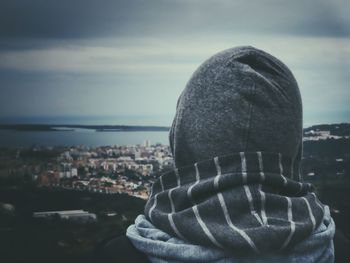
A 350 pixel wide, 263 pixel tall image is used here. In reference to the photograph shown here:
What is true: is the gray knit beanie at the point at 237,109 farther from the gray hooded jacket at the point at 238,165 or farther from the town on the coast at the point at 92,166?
the town on the coast at the point at 92,166

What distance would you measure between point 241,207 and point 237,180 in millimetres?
41

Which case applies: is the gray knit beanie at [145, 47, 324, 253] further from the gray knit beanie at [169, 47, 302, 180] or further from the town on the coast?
the town on the coast

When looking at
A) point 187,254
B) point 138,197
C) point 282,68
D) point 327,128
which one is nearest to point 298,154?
point 282,68

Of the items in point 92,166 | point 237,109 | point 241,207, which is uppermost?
point 237,109

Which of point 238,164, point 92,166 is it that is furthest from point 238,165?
point 92,166

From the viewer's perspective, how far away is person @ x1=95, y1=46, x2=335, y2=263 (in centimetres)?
79

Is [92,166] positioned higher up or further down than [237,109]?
further down

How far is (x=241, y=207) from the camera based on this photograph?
79 cm

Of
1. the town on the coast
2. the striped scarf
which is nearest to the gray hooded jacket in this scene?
the striped scarf

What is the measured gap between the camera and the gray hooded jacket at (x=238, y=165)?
0.79 metres

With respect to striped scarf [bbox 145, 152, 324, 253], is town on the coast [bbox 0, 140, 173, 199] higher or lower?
lower

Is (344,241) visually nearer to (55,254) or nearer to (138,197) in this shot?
(138,197)

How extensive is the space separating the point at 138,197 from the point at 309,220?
170cm

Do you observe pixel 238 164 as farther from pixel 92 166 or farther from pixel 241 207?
pixel 92 166
